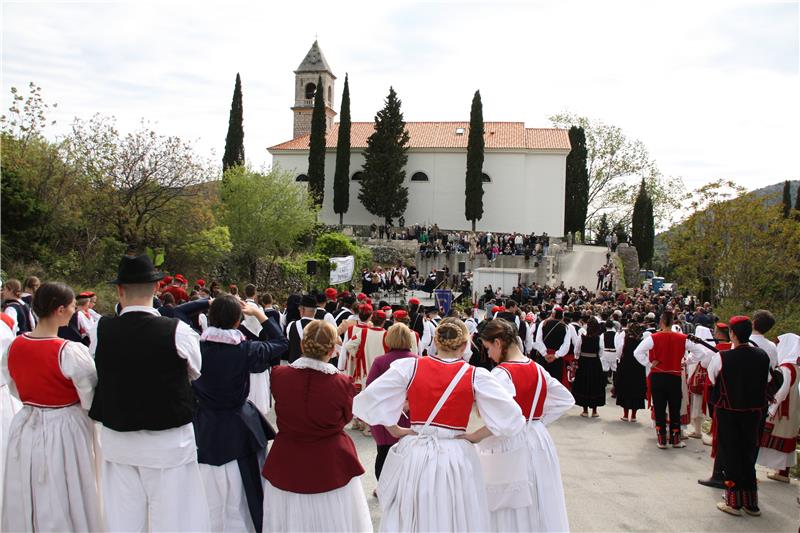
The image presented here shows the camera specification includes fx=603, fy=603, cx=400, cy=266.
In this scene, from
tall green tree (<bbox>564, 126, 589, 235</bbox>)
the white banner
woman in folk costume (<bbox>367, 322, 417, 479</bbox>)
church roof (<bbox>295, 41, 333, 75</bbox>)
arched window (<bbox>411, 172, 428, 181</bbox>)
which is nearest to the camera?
woman in folk costume (<bbox>367, 322, 417, 479</bbox>)

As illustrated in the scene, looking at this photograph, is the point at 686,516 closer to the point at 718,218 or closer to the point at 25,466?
the point at 25,466

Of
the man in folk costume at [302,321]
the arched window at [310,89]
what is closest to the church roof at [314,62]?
the arched window at [310,89]

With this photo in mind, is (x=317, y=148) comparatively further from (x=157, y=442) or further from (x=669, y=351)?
(x=157, y=442)

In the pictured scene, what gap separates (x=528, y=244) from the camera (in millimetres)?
36906

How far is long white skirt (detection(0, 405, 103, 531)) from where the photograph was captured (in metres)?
4.16

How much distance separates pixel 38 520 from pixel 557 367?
329 inches

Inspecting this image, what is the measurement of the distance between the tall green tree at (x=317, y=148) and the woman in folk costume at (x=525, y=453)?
41.7 meters

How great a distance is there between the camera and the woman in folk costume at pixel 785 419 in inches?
263

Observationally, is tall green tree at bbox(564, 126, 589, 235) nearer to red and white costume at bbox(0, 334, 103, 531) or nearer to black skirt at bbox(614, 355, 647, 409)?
black skirt at bbox(614, 355, 647, 409)

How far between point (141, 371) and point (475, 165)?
138 ft

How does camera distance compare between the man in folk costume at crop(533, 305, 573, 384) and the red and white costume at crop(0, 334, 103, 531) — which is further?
the man in folk costume at crop(533, 305, 573, 384)

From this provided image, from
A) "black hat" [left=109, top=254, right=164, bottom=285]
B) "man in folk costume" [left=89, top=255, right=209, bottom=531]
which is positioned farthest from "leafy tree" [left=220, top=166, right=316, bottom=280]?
"man in folk costume" [left=89, top=255, right=209, bottom=531]

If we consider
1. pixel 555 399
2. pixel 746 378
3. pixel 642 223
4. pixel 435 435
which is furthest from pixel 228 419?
pixel 642 223

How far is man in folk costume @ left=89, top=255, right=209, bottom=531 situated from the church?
44035mm
